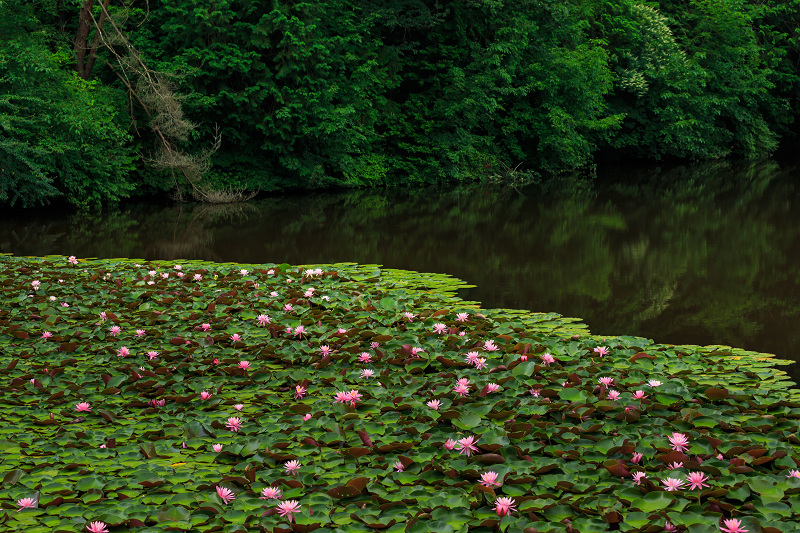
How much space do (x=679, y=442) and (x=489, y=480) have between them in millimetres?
988

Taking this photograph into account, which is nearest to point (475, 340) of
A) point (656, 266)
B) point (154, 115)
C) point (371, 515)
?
point (371, 515)

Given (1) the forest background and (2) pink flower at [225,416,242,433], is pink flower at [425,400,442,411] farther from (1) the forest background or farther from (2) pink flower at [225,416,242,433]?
(1) the forest background

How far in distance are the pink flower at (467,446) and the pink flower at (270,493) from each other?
2.97ft

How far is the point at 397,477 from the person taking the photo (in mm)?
3504

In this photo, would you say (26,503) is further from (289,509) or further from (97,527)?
(289,509)

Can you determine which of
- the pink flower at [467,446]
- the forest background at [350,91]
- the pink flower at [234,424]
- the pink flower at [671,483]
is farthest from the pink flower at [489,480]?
the forest background at [350,91]

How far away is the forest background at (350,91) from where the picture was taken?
15.5 metres

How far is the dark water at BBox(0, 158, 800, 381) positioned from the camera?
746 centimetres

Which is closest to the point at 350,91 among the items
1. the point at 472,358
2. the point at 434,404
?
the point at 472,358

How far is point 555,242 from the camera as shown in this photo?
461 inches

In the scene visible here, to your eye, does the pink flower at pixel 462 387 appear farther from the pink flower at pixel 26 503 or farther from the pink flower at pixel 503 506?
the pink flower at pixel 26 503

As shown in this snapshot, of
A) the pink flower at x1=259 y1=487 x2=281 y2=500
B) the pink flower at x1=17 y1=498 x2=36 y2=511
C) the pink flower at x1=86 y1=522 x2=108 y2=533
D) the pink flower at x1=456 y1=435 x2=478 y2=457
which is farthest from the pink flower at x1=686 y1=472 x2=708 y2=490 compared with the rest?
the pink flower at x1=17 y1=498 x2=36 y2=511

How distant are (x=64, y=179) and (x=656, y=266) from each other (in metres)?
11.4

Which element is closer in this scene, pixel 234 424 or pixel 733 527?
pixel 733 527
